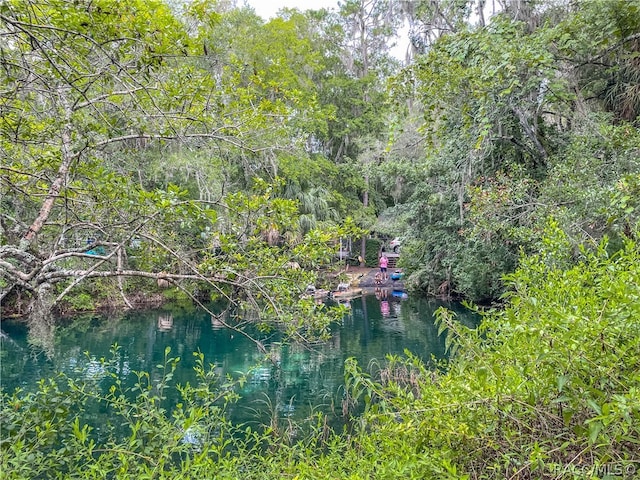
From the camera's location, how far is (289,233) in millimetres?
4176

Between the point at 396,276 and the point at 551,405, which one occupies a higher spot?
the point at 396,276

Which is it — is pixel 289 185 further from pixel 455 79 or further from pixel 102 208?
pixel 102 208

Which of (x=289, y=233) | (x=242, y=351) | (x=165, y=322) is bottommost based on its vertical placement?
(x=242, y=351)

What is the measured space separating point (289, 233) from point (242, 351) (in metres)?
5.81

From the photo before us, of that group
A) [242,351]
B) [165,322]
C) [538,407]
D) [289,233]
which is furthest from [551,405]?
[165,322]

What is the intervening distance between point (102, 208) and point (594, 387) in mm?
2838

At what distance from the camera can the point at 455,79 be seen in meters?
5.88

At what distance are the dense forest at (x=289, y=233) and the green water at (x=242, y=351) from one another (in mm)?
1472

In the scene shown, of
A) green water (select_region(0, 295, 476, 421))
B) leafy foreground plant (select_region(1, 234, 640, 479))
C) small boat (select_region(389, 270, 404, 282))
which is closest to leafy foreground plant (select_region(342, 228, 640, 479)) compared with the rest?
leafy foreground plant (select_region(1, 234, 640, 479))

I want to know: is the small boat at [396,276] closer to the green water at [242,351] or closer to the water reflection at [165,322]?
the green water at [242,351]

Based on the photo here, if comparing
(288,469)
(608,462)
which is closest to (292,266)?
(288,469)

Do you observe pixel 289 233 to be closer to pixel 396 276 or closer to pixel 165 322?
pixel 165 322

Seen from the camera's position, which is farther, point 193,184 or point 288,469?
point 193,184

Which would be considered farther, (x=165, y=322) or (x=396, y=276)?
(x=396, y=276)
